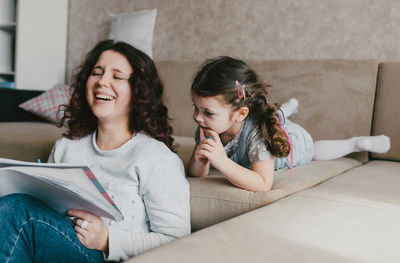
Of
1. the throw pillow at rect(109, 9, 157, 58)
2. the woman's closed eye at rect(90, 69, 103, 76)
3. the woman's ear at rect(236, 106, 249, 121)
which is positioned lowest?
the woman's ear at rect(236, 106, 249, 121)

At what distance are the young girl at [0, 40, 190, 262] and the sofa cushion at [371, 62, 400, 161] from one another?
1.09 metres

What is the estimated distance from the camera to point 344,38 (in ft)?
7.11

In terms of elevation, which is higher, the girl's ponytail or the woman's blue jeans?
the girl's ponytail

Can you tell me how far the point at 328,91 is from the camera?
1.89 metres

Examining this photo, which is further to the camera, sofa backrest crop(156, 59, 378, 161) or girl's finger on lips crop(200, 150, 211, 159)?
sofa backrest crop(156, 59, 378, 161)

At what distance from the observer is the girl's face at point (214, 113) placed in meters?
1.16

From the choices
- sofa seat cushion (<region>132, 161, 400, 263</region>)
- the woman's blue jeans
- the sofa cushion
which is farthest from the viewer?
the sofa cushion

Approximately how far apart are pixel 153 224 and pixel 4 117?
195cm

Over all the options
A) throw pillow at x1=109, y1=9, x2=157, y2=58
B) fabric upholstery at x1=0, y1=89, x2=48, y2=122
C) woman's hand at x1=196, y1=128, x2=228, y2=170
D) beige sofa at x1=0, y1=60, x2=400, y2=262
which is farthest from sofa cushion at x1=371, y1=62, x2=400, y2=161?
fabric upholstery at x1=0, y1=89, x2=48, y2=122

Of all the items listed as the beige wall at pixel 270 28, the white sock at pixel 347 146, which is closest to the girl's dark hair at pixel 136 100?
the white sock at pixel 347 146

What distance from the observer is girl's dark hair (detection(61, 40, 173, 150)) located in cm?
108

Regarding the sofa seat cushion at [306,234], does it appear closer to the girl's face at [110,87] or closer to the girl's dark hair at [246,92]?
the girl's dark hair at [246,92]

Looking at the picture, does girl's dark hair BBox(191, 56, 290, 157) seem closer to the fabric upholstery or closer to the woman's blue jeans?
the woman's blue jeans

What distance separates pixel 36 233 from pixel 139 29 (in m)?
2.07
